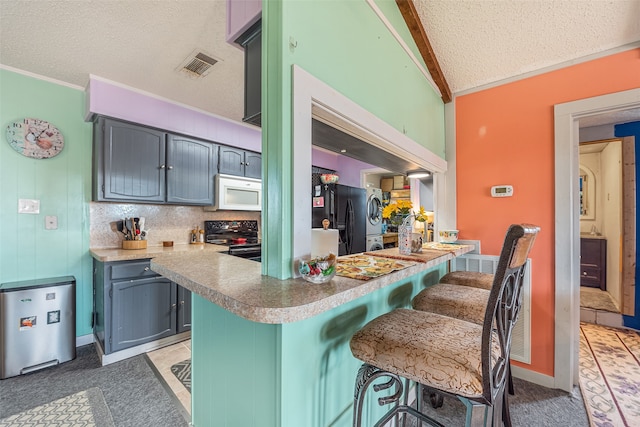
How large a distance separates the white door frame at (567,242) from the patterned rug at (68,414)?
10.1ft

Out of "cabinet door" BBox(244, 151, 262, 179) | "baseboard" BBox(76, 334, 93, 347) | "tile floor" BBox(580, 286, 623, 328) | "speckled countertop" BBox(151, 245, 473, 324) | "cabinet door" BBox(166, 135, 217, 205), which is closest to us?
"speckled countertop" BBox(151, 245, 473, 324)

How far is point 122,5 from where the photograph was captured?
1.69 meters

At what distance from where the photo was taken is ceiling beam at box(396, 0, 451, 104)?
6.09 ft

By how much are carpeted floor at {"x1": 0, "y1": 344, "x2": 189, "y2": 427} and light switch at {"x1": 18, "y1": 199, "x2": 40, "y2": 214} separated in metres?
1.34

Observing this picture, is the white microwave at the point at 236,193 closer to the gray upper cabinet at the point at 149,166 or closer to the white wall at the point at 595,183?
the gray upper cabinet at the point at 149,166

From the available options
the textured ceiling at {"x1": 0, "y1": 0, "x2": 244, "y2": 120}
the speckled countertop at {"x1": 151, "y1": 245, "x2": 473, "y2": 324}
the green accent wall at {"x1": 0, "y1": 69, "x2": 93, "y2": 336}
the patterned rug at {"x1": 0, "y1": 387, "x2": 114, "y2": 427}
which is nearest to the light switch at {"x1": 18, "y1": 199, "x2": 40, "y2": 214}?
the green accent wall at {"x1": 0, "y1": 69, "x2": 93, "y2": 336}

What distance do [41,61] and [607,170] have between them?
21.1ft

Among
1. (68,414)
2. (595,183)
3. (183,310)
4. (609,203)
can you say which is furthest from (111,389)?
(595,183)

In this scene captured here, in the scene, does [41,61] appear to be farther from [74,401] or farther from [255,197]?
[74,401]

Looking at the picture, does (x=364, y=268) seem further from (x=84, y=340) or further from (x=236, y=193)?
(x=84, y=340)

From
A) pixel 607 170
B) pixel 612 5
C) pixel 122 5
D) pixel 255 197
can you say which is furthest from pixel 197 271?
pixel 607 170

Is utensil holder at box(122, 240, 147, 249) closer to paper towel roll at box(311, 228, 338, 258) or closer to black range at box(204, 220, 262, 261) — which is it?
black range at box(204, 220, 262, 261)

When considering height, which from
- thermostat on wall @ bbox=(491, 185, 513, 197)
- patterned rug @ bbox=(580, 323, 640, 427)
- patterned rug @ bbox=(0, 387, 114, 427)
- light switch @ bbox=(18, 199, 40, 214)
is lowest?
patterned rug @ bbox=(580, 323, 640, 427)

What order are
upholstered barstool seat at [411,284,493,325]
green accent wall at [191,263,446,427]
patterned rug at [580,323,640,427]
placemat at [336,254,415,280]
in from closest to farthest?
green accent wall at [191,263,446,427]
placemat at [336,254,415,280]
upholstered barstool seat at [411,284,493,325]
patterned rug at [580,323,640,427]
